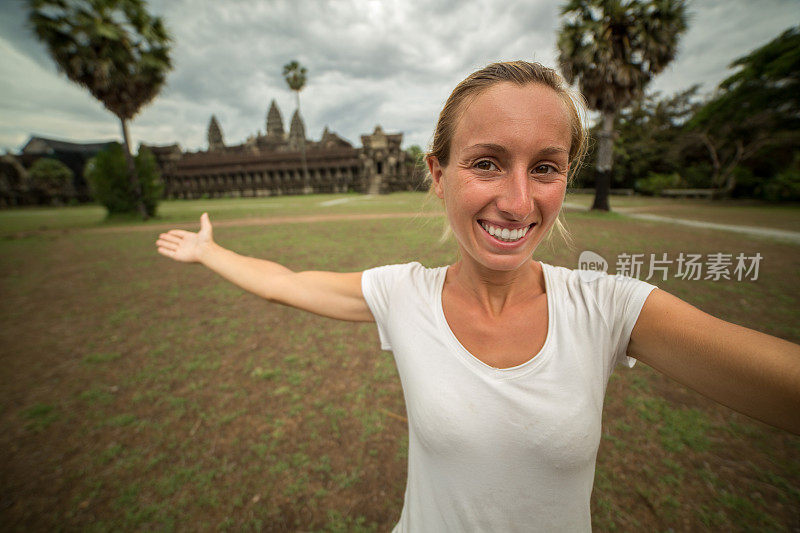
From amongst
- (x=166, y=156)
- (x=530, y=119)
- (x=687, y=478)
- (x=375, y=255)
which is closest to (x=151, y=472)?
(x=530, y=119)

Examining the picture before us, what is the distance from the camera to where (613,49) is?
1500 centimetres

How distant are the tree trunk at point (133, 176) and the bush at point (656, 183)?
43.7 meters

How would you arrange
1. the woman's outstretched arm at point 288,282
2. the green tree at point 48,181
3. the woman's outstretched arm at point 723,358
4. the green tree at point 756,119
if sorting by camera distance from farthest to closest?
the green tree at point 48,181, the green tree at point 756,119, the woman's outstretched arm at point 288,282, the woman's outstretched arm at point 723,358

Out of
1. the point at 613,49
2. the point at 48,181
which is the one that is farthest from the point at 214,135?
the point at 613,49

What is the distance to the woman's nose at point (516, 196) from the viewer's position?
1077mm

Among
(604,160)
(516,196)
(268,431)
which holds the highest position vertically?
(604,160)

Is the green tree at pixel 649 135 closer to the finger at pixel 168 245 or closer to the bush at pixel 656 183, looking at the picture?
the bush at pixel 656 183

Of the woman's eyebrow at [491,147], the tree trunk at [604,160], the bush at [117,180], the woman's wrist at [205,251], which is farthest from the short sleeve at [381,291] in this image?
the bush at [117,180]

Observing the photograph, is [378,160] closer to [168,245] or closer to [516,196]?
[168,245]

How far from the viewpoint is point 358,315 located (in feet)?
5.29

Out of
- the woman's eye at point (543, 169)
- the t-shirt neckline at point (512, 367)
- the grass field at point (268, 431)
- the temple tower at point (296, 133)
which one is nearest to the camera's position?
the t-shirt neckline at point (512, 367)

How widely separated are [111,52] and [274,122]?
2450 inches

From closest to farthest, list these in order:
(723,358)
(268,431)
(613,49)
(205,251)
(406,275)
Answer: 1. (723,358)
2. (406,275)
3. (205,251)
4. (268,431)
5. (613,49)

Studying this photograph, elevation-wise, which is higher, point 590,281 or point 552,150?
point 552,150
